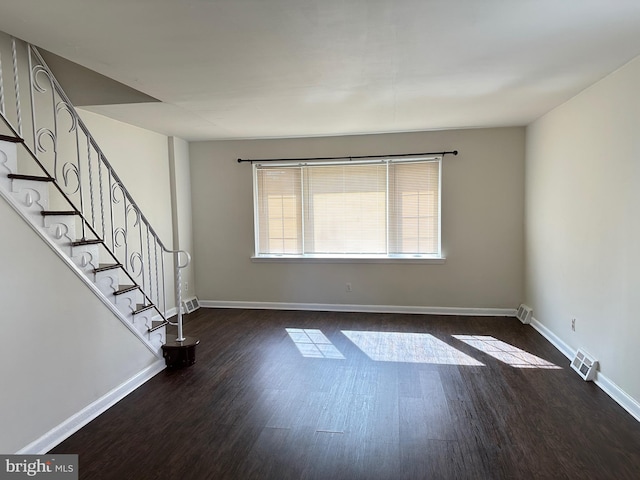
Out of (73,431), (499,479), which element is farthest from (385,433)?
(73,431)

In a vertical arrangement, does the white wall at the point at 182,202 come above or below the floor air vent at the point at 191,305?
above

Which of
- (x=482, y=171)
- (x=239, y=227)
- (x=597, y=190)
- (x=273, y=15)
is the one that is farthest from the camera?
(x=239, y=227)

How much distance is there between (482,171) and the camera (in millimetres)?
5043

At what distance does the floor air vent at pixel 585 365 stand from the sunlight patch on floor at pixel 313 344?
6.85 feet

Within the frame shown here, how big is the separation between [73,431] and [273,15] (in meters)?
2.86

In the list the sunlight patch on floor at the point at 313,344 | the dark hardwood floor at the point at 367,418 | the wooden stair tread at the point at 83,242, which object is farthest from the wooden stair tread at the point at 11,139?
the sunlight patch on floor at the point at 313,344

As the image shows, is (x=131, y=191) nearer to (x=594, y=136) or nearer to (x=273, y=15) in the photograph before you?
(x=273, y=15)

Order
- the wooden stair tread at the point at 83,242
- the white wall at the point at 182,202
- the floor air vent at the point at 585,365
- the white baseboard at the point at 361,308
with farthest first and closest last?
the white wall at the point at 182,202 < the white baseboard at the point at 361,308 < the floor air vent at the point at 585,365 < the wooden stair tread at the point at 83,242

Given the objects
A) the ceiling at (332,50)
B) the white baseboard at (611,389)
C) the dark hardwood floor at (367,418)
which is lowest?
the dark hardwood floor at (367,418)

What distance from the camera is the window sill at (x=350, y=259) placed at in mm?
5234

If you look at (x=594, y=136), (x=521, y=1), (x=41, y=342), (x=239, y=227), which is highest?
(x=521, y=1)

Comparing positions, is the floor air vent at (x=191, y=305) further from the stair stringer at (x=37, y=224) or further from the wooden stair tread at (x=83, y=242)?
the wooden stair tread at (x=83, y=242)

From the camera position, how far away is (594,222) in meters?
3.27

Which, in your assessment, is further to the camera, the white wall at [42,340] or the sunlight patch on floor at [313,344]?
the sunlight patch on floor at [313,344]
